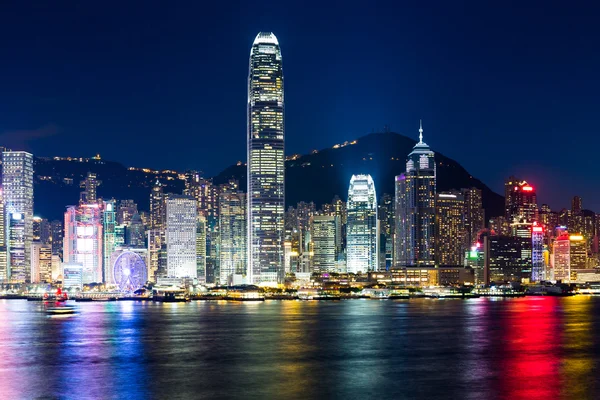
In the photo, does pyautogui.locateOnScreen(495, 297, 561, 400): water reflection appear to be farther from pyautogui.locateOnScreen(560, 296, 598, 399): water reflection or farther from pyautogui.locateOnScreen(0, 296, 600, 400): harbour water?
pyautogui.locateOnScreen(560, 296, 598, 399): water reflection

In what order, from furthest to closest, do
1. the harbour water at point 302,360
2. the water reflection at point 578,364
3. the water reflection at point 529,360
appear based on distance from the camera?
the harbour water at point 302,360 < the water reflection at point 529,360 < the water reflection at point 578,364

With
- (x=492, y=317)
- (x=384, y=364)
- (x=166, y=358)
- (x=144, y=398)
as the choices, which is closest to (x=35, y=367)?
(x=166, y=358)

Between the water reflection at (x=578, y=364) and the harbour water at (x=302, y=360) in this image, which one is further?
the harbour water at (x=302, y=360)

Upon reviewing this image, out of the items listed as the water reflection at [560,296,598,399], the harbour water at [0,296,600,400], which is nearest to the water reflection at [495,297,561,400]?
the harbour water at [0,296,600,400]

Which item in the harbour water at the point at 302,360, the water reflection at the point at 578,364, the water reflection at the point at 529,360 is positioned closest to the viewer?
the water reflection at the point at 578,364

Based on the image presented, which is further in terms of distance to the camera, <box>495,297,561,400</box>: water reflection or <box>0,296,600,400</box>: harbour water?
<box>0,296,600,400</box>: harbour water

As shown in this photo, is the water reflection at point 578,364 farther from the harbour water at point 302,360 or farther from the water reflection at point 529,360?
the water reflection at point 529,360

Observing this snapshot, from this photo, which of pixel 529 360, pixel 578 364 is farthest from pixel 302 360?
pixel 578 364

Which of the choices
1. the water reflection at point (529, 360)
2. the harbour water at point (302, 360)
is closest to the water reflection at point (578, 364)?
the harbour water at point (302, 360)
